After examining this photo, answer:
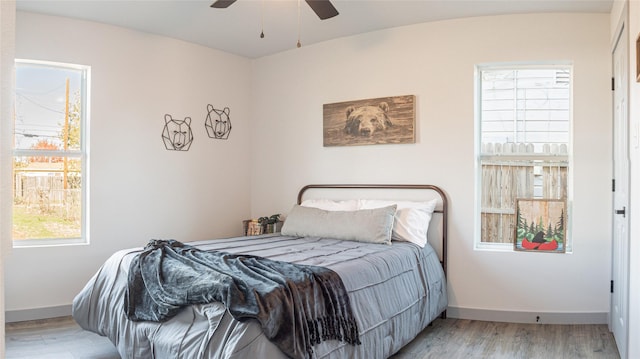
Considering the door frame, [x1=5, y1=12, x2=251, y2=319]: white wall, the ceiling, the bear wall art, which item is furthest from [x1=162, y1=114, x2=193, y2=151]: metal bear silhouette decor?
the door frame

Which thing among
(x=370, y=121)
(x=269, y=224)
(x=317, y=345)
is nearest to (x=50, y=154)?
(x=269, y=224)

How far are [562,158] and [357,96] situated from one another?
195cm

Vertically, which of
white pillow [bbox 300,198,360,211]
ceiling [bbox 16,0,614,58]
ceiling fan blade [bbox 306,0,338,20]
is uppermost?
ceiling [bbox 16,0,614,58]

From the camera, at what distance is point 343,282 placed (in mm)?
2535

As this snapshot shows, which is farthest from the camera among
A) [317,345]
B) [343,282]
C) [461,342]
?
[461,342]

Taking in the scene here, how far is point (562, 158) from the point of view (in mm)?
3867

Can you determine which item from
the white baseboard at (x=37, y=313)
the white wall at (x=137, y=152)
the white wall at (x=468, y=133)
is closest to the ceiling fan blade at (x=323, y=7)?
the white wall at (x=468, y=133)

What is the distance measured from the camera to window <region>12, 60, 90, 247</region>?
395 centimetres

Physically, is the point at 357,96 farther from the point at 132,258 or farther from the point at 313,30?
the point at 132,258

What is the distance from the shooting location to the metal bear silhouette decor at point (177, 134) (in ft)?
15.0

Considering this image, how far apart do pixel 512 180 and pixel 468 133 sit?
578 millimetres

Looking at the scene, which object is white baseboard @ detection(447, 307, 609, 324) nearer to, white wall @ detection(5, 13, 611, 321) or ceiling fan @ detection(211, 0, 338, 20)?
white wall @ detection(5, 13, 611, 321)

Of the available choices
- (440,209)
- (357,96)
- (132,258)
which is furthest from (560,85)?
(132,258)

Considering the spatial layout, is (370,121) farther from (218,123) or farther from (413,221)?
(218,123)
